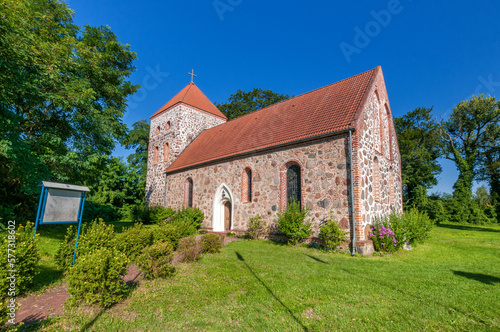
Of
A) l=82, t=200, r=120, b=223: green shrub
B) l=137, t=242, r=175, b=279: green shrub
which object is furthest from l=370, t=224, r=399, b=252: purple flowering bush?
l=82, t=200, r=120, b=223: green shrub

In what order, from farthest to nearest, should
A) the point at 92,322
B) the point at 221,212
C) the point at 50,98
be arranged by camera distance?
the point at 221,212 → the point at 50,98 → the point at 92,322

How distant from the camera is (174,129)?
21.8 metres

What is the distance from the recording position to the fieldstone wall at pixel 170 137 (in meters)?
21.4

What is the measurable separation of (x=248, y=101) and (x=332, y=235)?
25.0m

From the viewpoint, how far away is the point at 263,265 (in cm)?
709

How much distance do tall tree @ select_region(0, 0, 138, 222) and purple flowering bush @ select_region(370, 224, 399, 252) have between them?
36.8 feet

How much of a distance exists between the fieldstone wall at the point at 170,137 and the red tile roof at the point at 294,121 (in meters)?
3.51

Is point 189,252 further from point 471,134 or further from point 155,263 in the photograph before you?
point 471,134

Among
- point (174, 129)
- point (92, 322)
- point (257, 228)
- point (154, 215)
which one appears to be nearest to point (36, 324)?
point (92, 322)

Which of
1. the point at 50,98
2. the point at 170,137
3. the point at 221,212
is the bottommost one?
the point at 221,212

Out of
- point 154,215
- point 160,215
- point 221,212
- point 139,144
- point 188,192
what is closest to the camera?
point 221,212

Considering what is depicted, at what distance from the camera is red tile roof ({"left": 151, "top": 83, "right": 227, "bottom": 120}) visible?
73.9ft

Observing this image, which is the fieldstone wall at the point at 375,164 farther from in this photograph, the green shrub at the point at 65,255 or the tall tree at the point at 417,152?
the tall tree at the point at 417,152

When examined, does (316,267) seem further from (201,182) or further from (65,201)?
(201,182)
